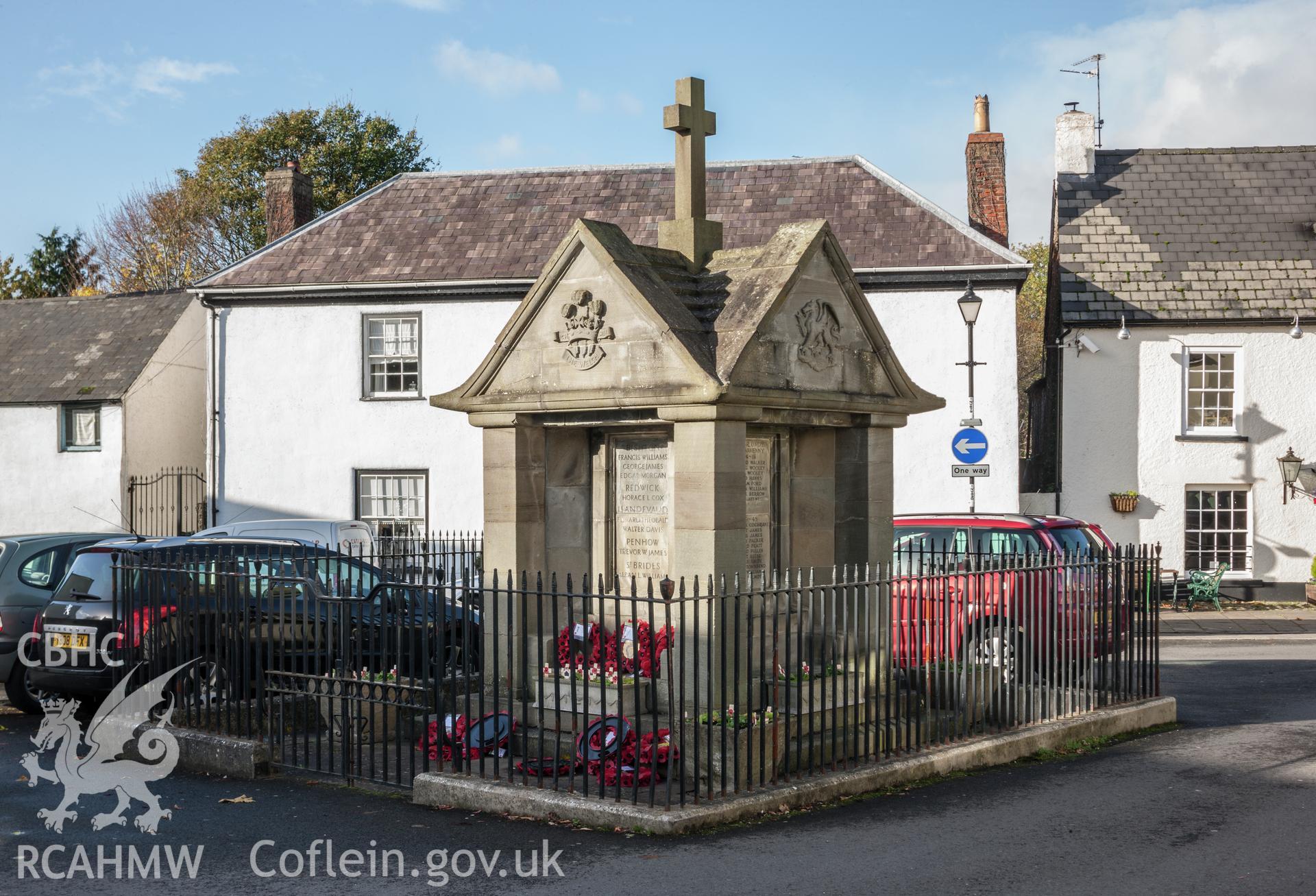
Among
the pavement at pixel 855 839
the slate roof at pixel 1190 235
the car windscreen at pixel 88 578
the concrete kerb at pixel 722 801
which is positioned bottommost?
the pavement at pixel 855 839

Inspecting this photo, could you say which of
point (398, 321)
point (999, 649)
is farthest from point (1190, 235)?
point (999, 649)

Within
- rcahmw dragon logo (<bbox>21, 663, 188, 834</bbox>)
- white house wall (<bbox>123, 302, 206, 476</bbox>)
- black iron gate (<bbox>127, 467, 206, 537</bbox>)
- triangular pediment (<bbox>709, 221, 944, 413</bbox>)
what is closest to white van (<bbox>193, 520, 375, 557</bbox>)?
rcahmw dragon logo (<bbox>21, 663, 188, 834</bbox>)

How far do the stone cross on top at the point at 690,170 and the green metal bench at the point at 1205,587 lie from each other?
16682 millimetres

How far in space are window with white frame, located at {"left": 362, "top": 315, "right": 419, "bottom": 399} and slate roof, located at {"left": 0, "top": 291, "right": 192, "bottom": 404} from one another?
5679 millimetres

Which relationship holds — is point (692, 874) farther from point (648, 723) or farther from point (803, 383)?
point (803, 383)

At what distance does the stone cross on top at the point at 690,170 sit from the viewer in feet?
32.6

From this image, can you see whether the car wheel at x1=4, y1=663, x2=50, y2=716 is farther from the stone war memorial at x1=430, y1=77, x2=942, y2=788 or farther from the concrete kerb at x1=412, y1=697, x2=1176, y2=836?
the concrete kerb at x1=412, y1=697, x2=1176, y2=836

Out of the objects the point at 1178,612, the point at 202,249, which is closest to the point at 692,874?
the point at 1178,612

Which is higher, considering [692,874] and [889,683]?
[889,683]

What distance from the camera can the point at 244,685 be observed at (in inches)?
384

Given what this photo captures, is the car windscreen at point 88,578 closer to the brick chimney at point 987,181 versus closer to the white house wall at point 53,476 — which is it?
the white house wall at point 53,476

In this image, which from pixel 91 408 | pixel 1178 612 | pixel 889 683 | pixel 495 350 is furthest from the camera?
pixel 91 408

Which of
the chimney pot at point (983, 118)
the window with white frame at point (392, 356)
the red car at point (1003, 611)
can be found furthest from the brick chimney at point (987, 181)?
the red car at point (1003, 611)

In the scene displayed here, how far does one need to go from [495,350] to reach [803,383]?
2.30 meters
